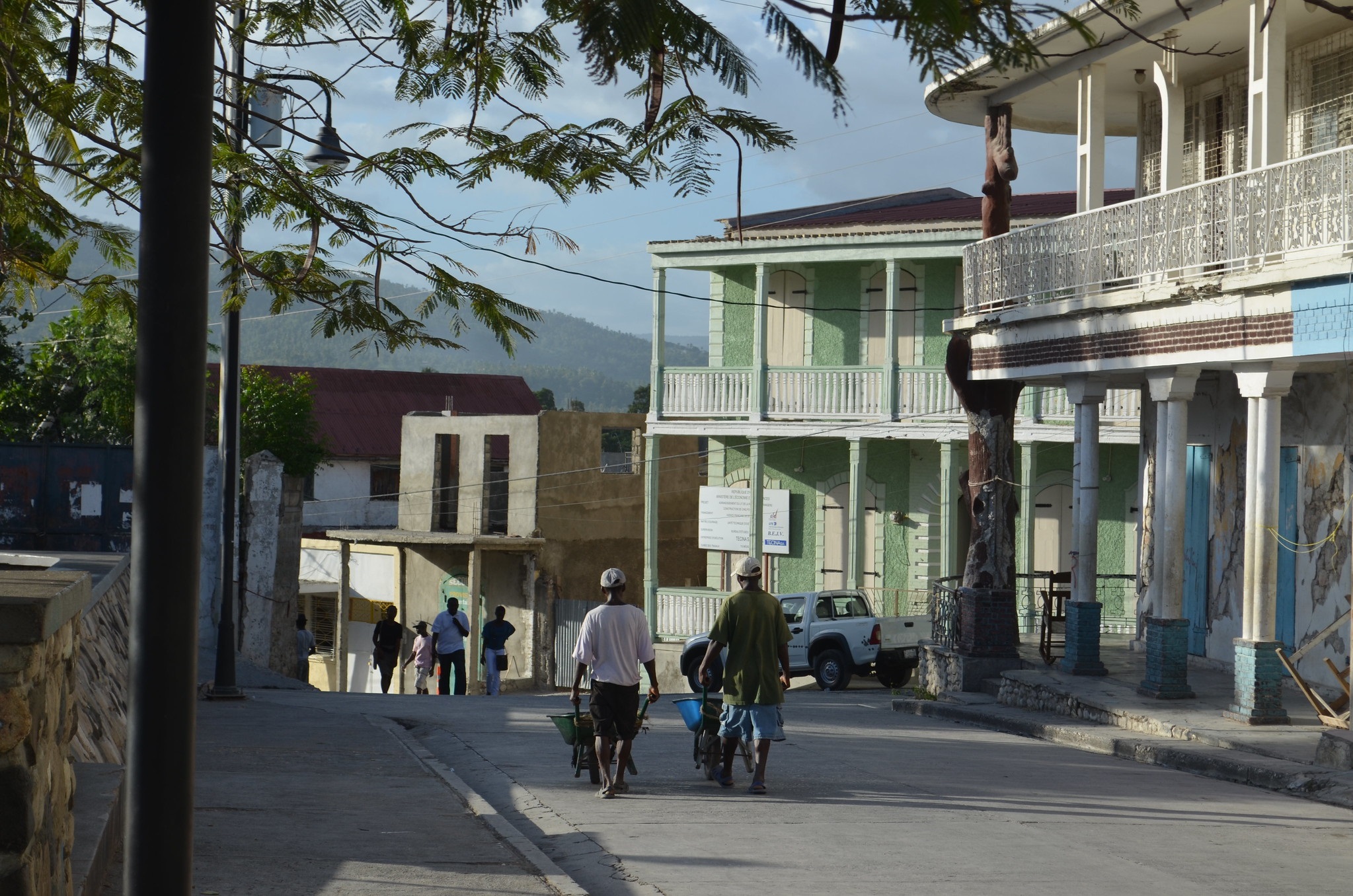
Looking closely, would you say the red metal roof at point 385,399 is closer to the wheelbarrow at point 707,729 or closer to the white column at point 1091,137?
the white column at point 1091,137

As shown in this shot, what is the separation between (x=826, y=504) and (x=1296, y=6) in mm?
15874

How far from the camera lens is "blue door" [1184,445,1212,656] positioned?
1755cm

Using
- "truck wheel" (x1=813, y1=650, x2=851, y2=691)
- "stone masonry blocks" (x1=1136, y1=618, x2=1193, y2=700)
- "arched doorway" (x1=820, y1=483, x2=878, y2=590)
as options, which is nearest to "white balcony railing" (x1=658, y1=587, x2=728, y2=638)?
"arched doorway" (x1=820, y1=483, x2=878, y2=590)

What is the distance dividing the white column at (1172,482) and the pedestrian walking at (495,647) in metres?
10.4

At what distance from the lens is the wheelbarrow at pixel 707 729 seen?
10.4 metres

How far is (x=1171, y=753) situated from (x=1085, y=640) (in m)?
4.45

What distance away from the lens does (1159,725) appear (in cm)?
1309

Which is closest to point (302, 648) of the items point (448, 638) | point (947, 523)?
point (448, 638)

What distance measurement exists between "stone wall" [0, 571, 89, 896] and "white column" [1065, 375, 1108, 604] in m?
13.3

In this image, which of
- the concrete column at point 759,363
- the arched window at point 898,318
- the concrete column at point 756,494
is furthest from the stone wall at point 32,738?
the arched window at point 898,318

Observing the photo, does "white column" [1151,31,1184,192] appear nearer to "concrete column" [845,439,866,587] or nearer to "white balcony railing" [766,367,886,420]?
"white balcony railing" [766,367,886,420]

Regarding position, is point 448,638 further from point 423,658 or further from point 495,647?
point 423,658

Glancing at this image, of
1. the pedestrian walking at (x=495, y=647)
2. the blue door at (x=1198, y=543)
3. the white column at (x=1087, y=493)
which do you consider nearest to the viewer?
the white column at (x=1087, y=493)

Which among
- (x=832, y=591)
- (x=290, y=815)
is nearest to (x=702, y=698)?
(x=290, y=815)
